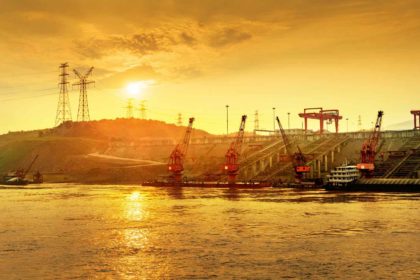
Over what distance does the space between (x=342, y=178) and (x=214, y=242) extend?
8590 cm

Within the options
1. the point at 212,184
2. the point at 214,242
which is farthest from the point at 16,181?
the point at 214,242

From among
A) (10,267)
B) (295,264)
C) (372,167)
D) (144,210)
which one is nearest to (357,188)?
(372,167)

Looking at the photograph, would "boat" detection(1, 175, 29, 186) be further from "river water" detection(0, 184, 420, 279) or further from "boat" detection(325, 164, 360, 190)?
"boat" detection(325, 164, 360, 190)

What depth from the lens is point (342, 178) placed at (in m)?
132

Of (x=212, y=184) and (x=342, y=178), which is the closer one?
(x=342, y=178)

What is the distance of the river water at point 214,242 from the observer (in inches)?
1601

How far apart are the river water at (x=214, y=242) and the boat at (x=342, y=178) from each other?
41201mm

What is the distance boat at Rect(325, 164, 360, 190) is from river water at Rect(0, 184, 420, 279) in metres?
41.2

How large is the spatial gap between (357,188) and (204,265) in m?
94.4

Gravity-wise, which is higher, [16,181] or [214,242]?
[16,181]

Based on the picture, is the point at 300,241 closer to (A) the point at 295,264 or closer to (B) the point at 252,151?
(A) the point at 295,264

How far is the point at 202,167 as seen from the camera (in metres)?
194

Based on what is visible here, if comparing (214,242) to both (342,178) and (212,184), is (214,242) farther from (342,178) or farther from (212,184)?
(212,184)

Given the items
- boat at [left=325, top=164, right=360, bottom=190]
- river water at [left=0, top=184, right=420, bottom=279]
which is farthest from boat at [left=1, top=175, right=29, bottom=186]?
boat at [left=325, top=164, right=360, bottom=190]
